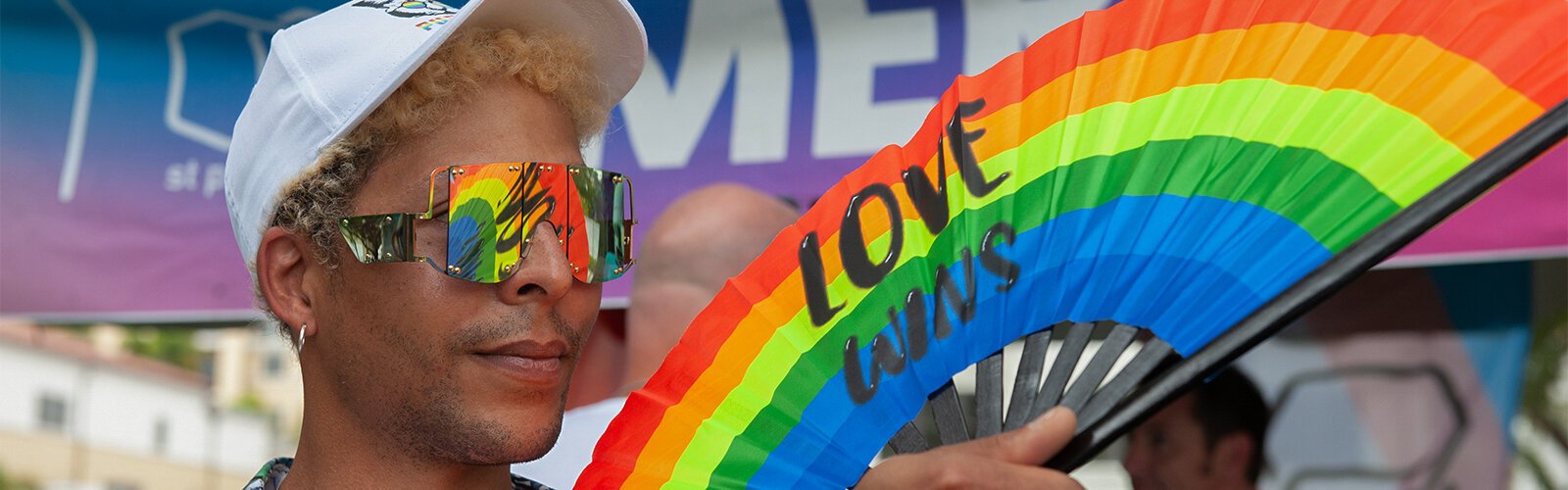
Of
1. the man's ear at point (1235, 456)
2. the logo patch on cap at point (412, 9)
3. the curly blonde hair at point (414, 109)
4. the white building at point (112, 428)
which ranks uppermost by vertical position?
the logo patch on cap at point (412, 9)

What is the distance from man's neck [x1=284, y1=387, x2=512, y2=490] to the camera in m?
1.47

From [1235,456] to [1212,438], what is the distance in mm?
57

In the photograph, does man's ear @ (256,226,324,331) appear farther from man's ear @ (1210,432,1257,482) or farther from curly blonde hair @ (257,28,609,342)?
man's ear @ (1210,432,1257,482)

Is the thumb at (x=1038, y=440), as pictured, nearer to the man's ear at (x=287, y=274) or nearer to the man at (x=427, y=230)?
the man at (x=427, y=230)

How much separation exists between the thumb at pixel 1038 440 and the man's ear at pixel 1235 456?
1.97m

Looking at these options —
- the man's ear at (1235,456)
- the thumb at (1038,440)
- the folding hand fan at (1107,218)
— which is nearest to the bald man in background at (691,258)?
the man's ear at (1235,456)

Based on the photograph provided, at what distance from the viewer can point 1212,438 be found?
3.12m

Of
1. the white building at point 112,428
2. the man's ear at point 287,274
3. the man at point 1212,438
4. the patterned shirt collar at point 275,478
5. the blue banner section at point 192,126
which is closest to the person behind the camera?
the man's ear at point 287,274

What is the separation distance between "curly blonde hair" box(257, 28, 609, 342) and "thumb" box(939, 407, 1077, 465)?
0.58 metres

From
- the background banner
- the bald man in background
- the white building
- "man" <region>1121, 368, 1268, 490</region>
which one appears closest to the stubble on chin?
the bald man in background

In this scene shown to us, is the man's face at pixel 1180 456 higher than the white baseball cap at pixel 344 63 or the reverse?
the reverse

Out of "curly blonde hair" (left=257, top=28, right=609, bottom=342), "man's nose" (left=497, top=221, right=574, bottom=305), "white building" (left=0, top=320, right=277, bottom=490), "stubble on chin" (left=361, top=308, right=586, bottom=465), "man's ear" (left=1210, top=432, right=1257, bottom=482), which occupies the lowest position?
"white building" (left=0, top=320, right=277, bottom=490)

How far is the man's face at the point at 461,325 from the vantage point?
1.39m

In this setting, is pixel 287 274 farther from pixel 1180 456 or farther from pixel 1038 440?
pixel 1180 456
